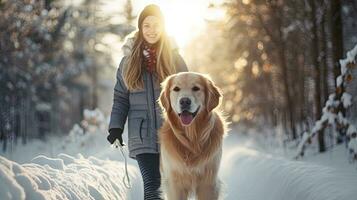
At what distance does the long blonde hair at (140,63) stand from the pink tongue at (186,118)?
0.70 metres

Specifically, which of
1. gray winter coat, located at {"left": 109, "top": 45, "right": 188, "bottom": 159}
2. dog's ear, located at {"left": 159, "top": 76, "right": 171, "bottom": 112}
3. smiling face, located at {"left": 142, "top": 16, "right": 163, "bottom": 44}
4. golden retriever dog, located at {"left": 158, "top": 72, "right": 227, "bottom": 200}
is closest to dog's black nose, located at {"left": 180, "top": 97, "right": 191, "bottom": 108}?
golden retriever dog, located at {"left": 158, "top": 72, "right": 227, "bottom": 200}

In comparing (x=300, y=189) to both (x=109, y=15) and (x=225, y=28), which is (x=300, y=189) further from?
(x=109, y=15)

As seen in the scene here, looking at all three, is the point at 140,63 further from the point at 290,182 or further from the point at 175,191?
the point at 290,182

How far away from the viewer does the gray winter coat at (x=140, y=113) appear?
4.75m

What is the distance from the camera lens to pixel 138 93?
15.9 ft

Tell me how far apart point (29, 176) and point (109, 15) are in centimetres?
2851

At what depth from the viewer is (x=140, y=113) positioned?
4816 millimetres

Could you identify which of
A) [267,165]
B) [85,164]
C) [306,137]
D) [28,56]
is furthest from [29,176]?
[28,56]

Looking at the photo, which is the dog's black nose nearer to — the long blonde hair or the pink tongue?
the pink tongue

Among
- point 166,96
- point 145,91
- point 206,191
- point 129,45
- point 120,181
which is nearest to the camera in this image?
point 206,191

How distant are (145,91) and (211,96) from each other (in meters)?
0.79

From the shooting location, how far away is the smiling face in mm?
4945

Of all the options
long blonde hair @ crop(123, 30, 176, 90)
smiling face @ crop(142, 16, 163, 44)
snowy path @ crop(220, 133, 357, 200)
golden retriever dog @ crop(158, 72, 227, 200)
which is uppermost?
smiling face @ crop(142, 16, 163, 44)

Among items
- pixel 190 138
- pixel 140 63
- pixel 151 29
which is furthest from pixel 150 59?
pixel 190 138
